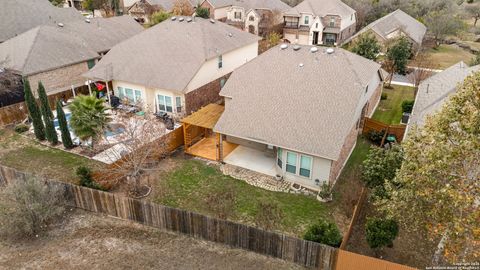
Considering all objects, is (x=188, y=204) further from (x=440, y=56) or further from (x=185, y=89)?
(x=440, y=56)

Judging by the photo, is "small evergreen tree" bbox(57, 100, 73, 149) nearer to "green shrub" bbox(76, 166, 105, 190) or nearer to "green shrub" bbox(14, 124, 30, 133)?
"green shrub" bbox(14, 124, 30, 133)

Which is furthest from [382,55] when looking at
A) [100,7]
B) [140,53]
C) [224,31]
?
[100,7]

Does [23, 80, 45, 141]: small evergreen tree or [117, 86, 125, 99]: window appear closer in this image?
[23, 80, 45, 141]: small evergreen tree

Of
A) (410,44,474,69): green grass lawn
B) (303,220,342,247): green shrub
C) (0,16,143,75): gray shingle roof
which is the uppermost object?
(0,16,143,75): gray shingle roof

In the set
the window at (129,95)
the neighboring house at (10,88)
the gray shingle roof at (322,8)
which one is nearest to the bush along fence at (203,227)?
the window at (129,95)

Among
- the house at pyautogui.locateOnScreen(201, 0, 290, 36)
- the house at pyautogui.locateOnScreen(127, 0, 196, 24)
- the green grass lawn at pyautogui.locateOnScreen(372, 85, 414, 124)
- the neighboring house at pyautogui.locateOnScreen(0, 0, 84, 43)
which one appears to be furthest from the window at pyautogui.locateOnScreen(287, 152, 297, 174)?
the house at pyautogui.locateOnScreen(127, 0, 196, 24)

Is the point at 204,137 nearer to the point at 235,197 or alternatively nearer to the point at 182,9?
the point at 235,197

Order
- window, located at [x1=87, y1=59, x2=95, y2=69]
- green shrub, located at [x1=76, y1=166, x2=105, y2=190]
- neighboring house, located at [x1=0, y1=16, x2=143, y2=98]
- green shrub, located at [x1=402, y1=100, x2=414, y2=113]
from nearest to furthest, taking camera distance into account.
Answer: green shrub, located at [x1=76, y1=166, x2=105, y2=190], green shrub, located at [x1=402, y1=100, x2=414, y2=113], neighboring house, located at [x1=0, y1=16, x2=143, y2=98], window, located at [x1=87, y1=59, x2=95, y2=69]
